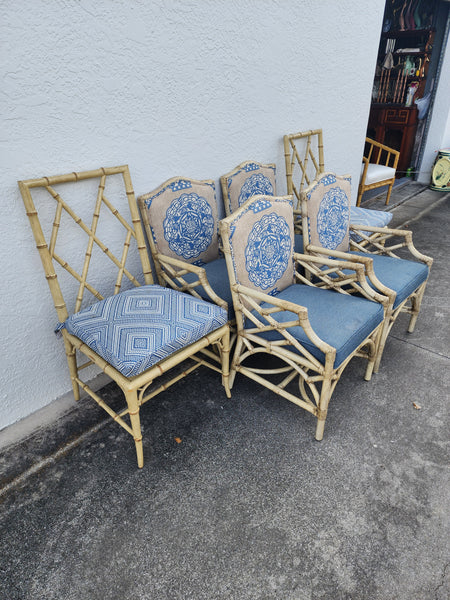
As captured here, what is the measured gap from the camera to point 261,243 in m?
1.71

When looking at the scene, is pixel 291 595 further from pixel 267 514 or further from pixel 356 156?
pixel 356 156

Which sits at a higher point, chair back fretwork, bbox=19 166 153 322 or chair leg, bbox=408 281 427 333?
chair back fretwork, bbox=19 166 153 322

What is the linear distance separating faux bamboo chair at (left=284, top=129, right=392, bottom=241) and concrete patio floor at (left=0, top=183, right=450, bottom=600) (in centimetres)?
125

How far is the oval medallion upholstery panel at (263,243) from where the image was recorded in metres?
1.62

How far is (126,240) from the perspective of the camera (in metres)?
1.77

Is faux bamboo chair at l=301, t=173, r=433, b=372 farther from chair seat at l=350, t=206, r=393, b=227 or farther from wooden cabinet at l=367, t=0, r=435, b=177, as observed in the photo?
wooden cabinet at l=367, t=0, r=435, b=177

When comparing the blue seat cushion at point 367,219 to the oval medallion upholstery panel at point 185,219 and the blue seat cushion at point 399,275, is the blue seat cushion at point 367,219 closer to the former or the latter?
the blue seat cushion at point 399,275

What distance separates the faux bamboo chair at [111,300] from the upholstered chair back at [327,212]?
0.76m

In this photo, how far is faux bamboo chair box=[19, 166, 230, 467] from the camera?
1374 mm

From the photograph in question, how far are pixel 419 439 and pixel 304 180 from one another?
2077 mm

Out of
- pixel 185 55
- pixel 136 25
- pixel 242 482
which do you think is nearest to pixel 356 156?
pixel 185 55

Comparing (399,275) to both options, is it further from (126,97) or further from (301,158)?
(126,97)

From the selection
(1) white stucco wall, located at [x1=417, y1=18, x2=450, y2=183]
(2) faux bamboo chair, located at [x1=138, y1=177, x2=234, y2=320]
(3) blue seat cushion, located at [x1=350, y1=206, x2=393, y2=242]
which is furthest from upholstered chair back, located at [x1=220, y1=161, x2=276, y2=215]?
(1) white stucco wall, located at [x1=417, y1=18, x2=450, y2=183]

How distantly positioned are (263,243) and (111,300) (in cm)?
72
